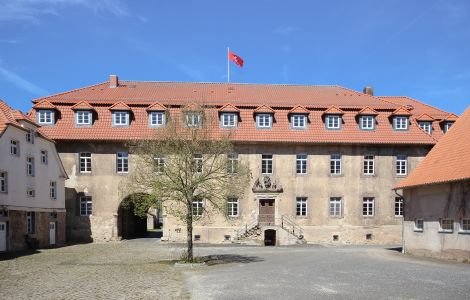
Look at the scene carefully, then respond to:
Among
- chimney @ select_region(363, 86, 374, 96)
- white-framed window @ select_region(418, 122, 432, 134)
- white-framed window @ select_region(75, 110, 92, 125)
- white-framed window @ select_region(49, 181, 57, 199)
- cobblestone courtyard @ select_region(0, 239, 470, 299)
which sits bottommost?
cobblestone courtyard @ select_region(0, 239, 470, 299)

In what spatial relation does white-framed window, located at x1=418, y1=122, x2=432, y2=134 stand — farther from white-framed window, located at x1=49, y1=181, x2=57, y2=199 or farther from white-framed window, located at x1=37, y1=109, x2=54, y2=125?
white-framed window, located at x1=37, y1=109, x2=54, y2=125

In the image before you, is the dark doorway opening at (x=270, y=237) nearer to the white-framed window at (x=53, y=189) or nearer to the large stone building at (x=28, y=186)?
the large stone building at (x=28, y=186)

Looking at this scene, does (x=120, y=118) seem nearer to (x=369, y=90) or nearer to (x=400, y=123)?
(x=400, y=123)

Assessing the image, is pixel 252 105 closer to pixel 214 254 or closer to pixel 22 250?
pixel 214 254

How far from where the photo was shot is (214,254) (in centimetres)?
2677

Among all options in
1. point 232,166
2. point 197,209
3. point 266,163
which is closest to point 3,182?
point 197,209

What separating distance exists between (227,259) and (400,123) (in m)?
20.0

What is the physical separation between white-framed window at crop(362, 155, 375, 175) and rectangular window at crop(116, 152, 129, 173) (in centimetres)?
1788

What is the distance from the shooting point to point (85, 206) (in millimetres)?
35281

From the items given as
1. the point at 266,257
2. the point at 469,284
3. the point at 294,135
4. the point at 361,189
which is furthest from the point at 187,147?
the point at 361,189

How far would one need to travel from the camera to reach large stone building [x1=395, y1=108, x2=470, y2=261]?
74.8 ft

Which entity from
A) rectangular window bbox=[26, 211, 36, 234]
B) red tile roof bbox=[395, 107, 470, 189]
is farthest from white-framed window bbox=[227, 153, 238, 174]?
rectangular window bbox=[26, 211, 36, 234]

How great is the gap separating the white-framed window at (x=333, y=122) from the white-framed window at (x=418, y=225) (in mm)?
11385

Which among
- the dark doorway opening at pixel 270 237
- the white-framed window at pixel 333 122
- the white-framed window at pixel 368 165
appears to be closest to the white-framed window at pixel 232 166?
the dark doorway opening at pixel 270 237
